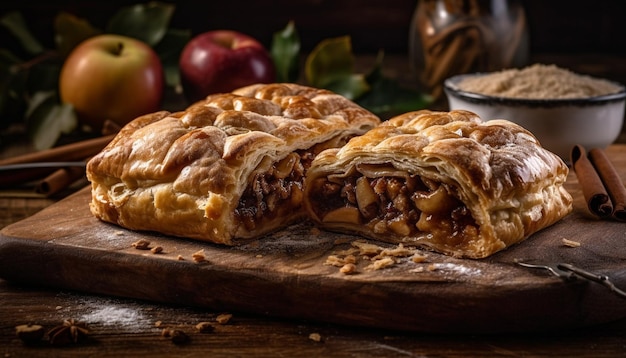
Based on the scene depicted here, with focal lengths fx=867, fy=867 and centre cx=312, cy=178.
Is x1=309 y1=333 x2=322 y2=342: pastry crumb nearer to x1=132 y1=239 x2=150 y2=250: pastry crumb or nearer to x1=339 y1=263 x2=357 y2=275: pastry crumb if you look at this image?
x1=339 y1=263 x2=357 y2=275: pastry crumb

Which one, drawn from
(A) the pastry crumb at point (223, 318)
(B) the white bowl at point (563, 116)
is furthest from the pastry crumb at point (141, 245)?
(B) the white bowl at point (563, 116)

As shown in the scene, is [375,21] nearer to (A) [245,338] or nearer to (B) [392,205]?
(B) [392,205]

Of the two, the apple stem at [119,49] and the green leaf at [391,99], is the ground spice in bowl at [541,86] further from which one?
the apple stem at [119,49]

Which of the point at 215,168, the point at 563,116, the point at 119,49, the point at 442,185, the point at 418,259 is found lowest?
the point at 418,259

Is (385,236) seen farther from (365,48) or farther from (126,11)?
(365,48)

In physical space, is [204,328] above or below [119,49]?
below

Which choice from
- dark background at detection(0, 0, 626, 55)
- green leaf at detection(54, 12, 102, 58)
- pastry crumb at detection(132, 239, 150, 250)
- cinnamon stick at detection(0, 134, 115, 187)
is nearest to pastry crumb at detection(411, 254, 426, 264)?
pastry crumb at detection(132, 239, 150, 250)

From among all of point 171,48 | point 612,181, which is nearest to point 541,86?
point 612,181
